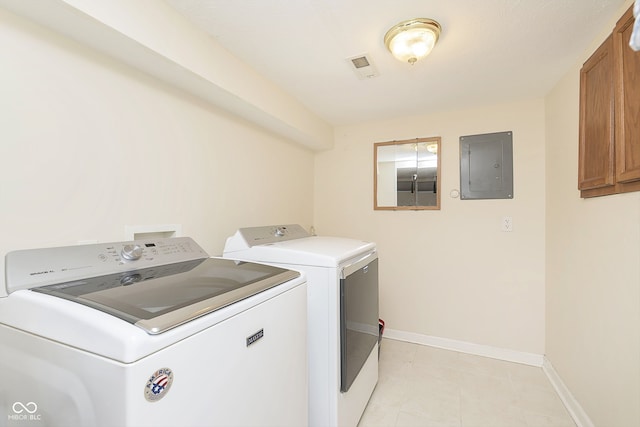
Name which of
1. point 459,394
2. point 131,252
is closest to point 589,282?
point 459,394

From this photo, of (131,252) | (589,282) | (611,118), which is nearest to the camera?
(131,252)

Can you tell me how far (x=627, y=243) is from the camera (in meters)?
1.30

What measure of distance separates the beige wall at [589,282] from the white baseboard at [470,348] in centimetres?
16

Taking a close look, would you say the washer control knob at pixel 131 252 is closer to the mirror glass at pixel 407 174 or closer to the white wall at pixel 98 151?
the white wall at pixel 98 151

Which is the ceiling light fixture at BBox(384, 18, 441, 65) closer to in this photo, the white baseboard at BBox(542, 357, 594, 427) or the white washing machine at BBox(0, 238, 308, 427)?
the white washing machine at BBox(0, 238, 308, 427)

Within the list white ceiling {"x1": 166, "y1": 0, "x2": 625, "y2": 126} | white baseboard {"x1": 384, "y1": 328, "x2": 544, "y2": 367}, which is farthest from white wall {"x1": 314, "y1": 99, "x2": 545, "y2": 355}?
white ceiling {"x1": 166, "y1": 0, "x2": 625, "y2": 126}

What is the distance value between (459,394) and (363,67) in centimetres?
232

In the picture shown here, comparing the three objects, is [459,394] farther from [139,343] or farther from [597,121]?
[139,343]

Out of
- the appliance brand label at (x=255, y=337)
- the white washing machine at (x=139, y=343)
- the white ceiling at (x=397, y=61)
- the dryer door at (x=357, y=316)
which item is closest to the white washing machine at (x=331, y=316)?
the dryer door at (x=357, y=316)

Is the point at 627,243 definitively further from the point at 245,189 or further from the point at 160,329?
the point at 245,189

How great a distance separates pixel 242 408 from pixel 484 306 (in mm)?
2373

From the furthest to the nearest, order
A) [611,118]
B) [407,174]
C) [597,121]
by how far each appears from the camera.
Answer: [407,174]
[597,121]
[611,118]

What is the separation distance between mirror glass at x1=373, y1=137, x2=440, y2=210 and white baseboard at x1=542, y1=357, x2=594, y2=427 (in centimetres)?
149

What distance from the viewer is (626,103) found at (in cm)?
126
